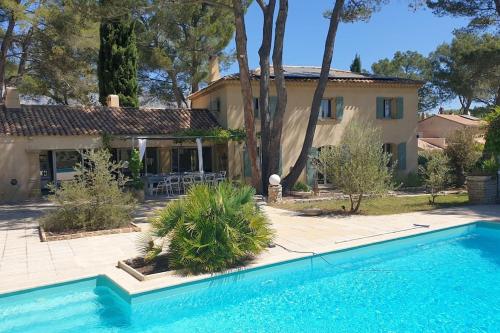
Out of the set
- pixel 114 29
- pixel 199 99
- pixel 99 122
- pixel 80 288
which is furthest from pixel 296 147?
pixel 80 288

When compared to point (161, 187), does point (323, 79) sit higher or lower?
higher

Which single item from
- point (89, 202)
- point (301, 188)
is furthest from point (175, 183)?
point (89, 202)

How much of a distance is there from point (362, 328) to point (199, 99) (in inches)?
866

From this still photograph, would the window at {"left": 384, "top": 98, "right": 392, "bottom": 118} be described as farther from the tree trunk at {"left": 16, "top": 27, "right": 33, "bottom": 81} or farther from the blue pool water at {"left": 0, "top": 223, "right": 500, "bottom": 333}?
the tree trunk at {"left": 16, "top": 27, "right": 33, "bottom": 81}

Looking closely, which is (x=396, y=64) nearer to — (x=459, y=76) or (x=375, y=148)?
(x=459, y=76)

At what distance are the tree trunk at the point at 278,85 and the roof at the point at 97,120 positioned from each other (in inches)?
192

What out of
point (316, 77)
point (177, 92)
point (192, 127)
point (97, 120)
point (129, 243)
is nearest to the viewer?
point (129, 243)

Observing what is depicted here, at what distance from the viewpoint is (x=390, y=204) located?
52.7ft

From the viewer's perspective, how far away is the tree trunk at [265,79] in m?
18.7

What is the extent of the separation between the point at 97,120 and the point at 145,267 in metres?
14.9

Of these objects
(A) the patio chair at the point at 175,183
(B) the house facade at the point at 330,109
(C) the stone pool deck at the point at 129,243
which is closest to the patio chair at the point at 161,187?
(A) the patio chair at the point at 175,183

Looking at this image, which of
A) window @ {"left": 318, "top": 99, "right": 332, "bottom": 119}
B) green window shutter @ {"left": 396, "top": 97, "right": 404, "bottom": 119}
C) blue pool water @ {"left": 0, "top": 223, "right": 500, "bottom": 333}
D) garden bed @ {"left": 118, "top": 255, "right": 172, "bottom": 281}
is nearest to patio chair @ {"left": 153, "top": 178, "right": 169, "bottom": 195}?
window @ {"left": 318, "top": 99, "right": 332, "bottom": 119}

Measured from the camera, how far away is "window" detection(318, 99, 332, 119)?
77.9 ft

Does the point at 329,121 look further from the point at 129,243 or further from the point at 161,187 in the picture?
the point at 129,243
